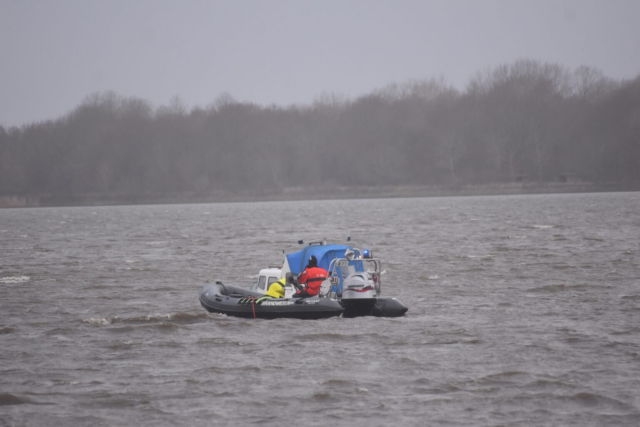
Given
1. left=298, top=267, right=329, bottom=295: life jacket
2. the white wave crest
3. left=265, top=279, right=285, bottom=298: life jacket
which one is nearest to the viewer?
left=298, top=267, right=329, bottom=295: life jacket

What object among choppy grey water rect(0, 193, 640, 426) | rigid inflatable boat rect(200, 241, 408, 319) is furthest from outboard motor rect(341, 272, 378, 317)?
choppy grey water rect(0, 193, 640, 426)

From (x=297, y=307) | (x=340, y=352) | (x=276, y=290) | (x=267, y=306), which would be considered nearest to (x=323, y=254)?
(x=276, y=290)

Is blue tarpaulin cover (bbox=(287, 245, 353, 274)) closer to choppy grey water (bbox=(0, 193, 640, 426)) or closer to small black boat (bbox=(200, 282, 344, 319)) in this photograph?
small black boat (bbox=(200, 282, 344, 319))

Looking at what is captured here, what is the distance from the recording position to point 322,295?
18969 millimetres

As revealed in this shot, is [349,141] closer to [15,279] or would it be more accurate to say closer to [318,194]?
[318,194]

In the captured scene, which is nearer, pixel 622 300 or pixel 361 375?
pixel 361 375

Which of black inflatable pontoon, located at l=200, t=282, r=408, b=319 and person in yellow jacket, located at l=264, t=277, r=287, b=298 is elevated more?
person in yellow jacket, located at l=264, t=277, r=287, b=298

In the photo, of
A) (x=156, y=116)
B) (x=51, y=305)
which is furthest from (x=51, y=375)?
(x=156, y=116)

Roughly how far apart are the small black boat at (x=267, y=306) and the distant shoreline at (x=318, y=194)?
10656 centimetres

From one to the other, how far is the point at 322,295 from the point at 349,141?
130019 millimetres

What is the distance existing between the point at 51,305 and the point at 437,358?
471 inches

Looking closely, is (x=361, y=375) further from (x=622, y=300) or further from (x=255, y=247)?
(x=255, y=247)

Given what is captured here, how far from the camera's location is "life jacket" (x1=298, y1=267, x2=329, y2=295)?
61.1ft

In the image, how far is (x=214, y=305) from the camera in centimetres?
1964
